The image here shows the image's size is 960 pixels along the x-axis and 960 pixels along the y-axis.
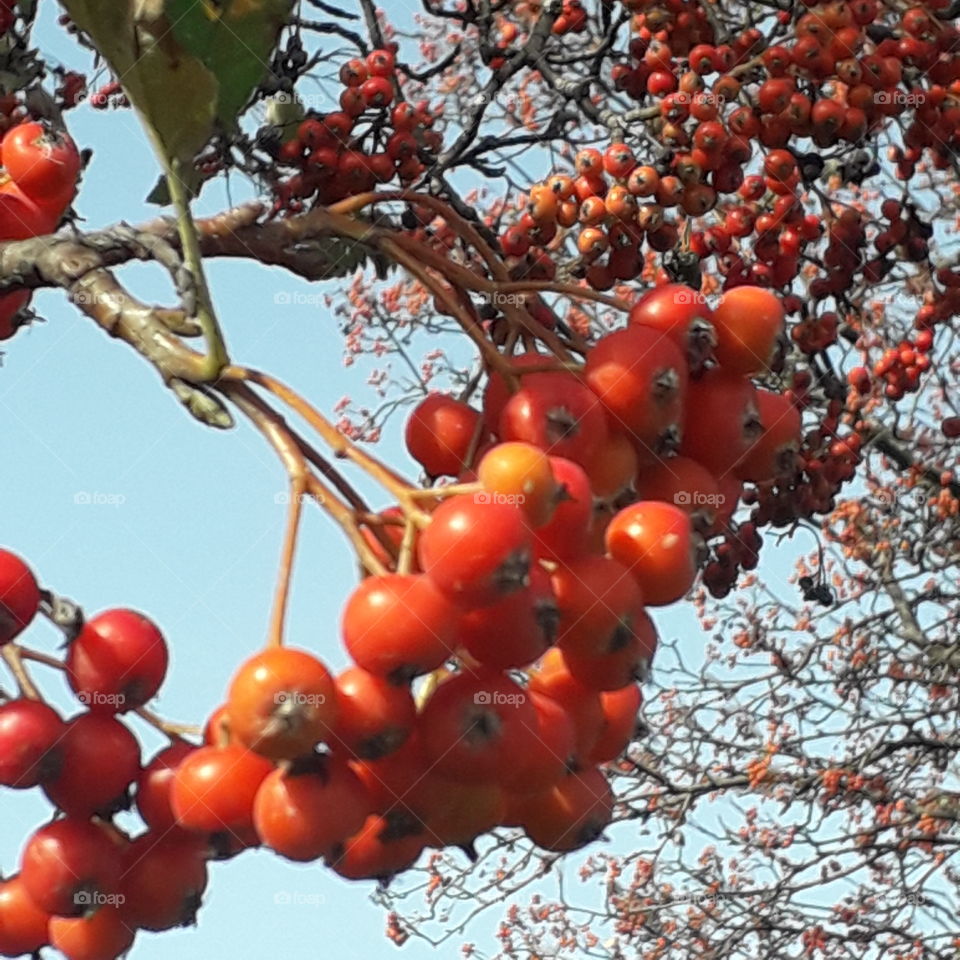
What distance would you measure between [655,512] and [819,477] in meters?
1.38

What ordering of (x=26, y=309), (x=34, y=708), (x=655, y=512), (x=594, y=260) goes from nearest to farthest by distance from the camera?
(x=655, y=512)
(x=34, y=708)
(x=26, y=309)
(x=594, y=260)

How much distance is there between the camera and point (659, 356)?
141cm

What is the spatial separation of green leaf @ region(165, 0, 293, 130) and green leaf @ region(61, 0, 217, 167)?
14mm

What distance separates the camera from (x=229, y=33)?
1.31 metres

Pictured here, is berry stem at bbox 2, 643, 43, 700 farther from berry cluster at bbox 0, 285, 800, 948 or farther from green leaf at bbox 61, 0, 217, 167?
green leaf at bbox 61, 0, 217, 167

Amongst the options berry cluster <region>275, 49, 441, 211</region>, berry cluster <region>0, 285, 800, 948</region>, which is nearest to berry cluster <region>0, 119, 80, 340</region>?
berry cluster <region>275, 49, 441, 211</region>

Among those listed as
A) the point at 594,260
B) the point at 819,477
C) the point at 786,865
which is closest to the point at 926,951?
the point at 786,865

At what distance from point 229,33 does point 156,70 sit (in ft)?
0.26

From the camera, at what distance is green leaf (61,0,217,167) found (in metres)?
1.27

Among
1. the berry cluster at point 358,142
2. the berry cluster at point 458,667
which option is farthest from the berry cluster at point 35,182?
the berry cluster at point 458,667

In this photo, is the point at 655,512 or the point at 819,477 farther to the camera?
the point at 819,477

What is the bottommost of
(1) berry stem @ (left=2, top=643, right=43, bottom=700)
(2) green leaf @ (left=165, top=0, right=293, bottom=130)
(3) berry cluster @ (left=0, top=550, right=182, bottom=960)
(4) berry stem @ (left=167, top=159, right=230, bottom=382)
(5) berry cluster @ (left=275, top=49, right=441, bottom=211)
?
(3) berry cluster @ (left=0, top=550, right=182, bottom=960)

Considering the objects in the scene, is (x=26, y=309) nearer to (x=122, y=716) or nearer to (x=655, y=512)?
(x=122, y=716)

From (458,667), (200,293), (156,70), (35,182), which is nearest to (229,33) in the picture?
(156,70)
